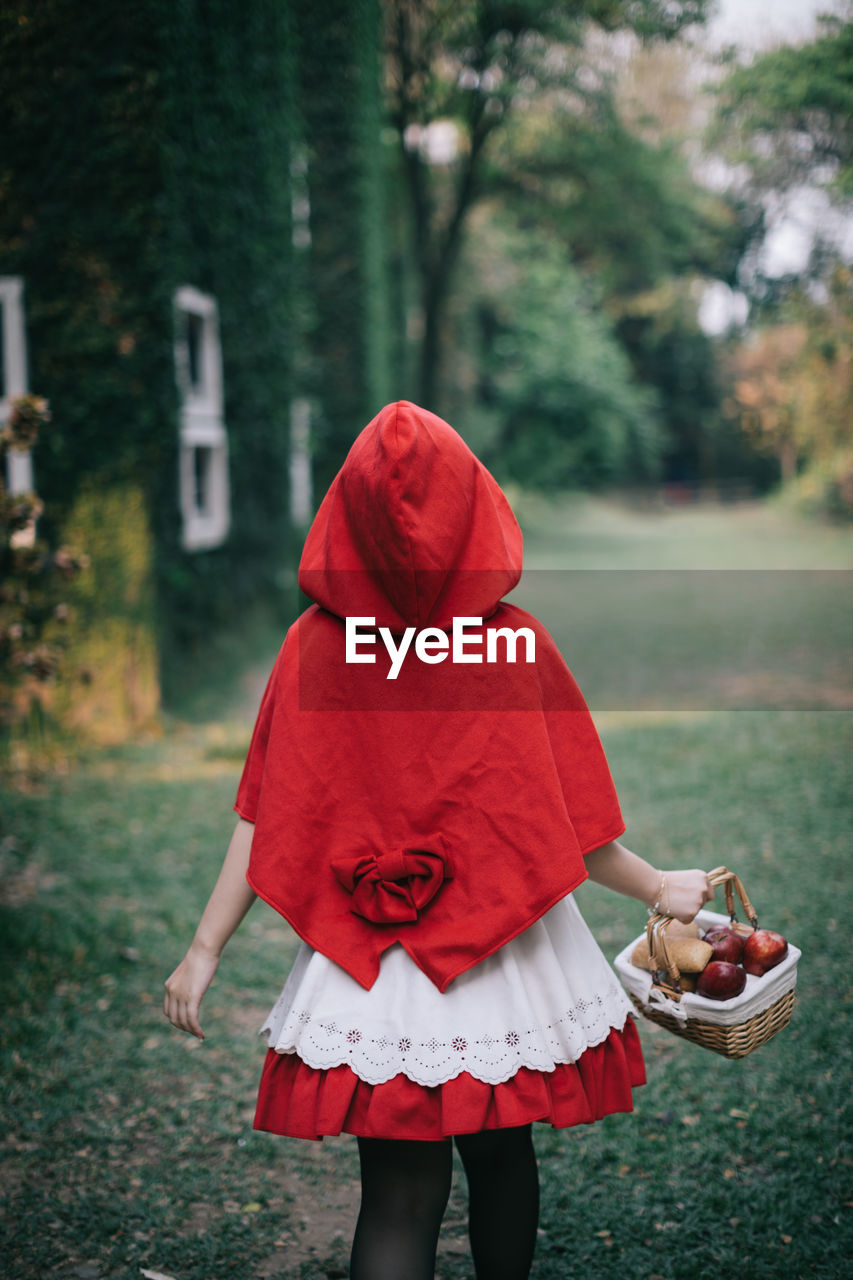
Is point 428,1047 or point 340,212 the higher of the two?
point 340,212

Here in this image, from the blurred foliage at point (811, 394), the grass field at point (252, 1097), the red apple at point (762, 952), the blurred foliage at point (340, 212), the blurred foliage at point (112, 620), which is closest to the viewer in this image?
the red apple at point (762, 952)

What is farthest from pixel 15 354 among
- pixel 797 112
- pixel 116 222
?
pixel 797 112

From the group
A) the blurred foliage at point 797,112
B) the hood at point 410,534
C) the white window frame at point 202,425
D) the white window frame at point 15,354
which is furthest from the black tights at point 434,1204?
the blurred foliage at point 797,112

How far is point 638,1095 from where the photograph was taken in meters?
3.02

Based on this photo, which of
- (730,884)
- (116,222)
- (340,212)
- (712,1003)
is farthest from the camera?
(340,212)

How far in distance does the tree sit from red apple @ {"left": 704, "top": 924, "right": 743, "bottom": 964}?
18452 millimetres

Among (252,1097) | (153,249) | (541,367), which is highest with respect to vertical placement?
(541,367)

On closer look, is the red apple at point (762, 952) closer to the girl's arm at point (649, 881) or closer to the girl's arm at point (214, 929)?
the girl's arm at point (649, 881)

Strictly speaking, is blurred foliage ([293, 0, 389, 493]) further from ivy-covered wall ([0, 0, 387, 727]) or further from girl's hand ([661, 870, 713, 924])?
girl's hand ([661, 870, 713, 924])

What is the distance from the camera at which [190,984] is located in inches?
67.8

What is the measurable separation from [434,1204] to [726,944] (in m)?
0.63

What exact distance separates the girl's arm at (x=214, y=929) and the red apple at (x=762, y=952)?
83cm

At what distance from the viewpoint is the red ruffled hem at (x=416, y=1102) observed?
153 cm

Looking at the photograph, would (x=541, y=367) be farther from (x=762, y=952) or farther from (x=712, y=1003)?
(x=712, y=1003)
